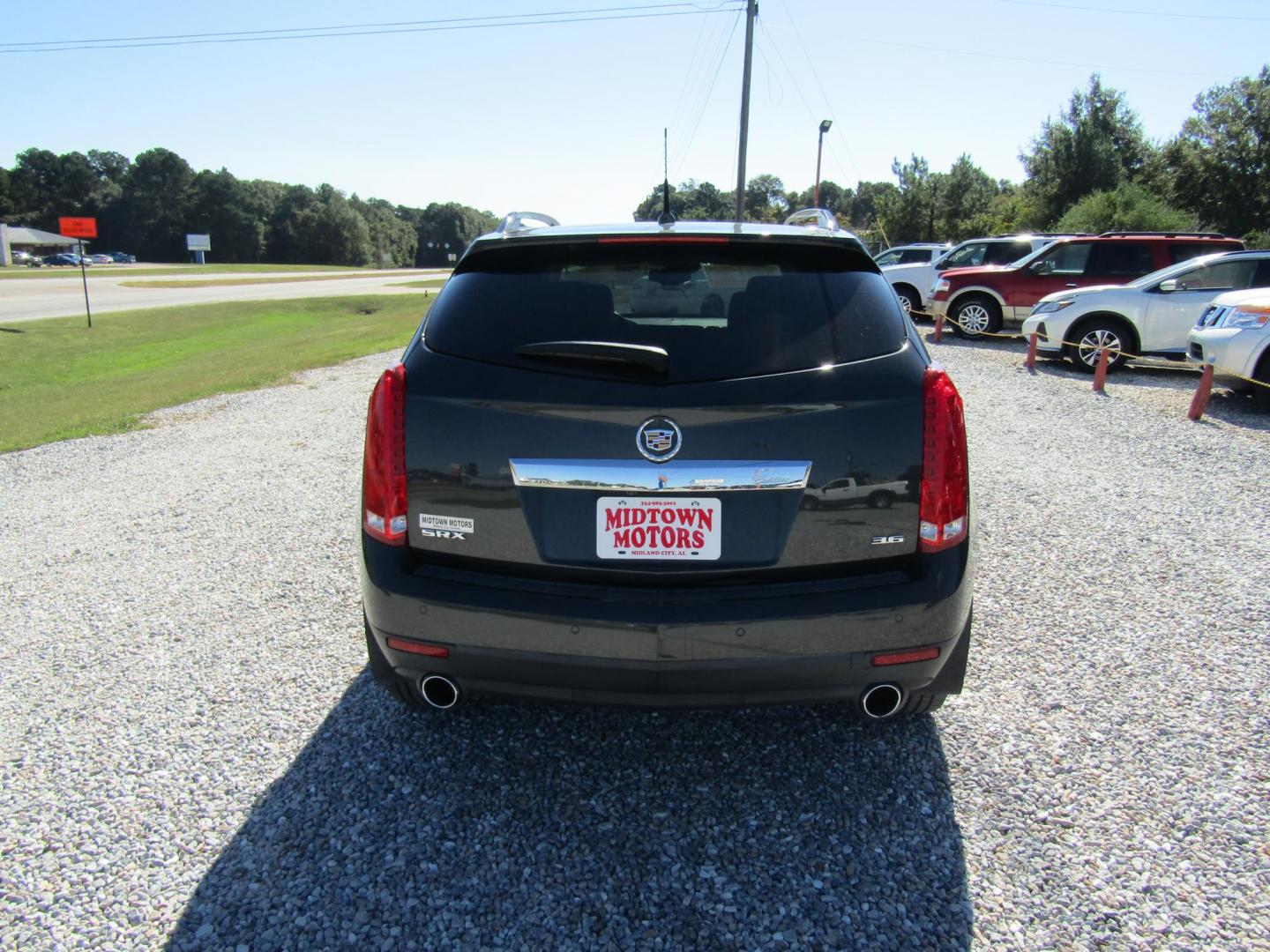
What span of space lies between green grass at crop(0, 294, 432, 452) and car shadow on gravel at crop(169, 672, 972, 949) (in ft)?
26.3

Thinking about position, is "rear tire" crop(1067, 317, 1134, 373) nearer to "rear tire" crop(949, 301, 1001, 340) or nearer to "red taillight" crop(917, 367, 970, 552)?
"rear tire" crop(949, 301, 1001, 340)

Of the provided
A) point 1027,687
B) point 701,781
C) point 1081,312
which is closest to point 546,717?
point 701,781

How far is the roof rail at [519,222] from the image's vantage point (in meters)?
3.05

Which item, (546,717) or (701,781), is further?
(546,717)

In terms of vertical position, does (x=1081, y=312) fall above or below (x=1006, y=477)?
above

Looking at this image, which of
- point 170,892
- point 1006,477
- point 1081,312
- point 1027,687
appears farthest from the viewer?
point 1081,312

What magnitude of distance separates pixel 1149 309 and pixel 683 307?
40.3 ft

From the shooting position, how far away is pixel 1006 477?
6.89 metres

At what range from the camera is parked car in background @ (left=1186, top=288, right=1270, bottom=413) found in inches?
373

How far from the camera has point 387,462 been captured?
2518 mm

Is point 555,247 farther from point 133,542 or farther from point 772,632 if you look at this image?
point 133,542

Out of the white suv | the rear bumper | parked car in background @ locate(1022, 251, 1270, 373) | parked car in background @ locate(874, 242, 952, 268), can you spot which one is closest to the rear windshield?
the rear bumper

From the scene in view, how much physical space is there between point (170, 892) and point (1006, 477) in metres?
6.41

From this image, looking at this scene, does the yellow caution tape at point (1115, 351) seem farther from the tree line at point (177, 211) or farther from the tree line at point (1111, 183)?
the tree line at point (177, 211)
